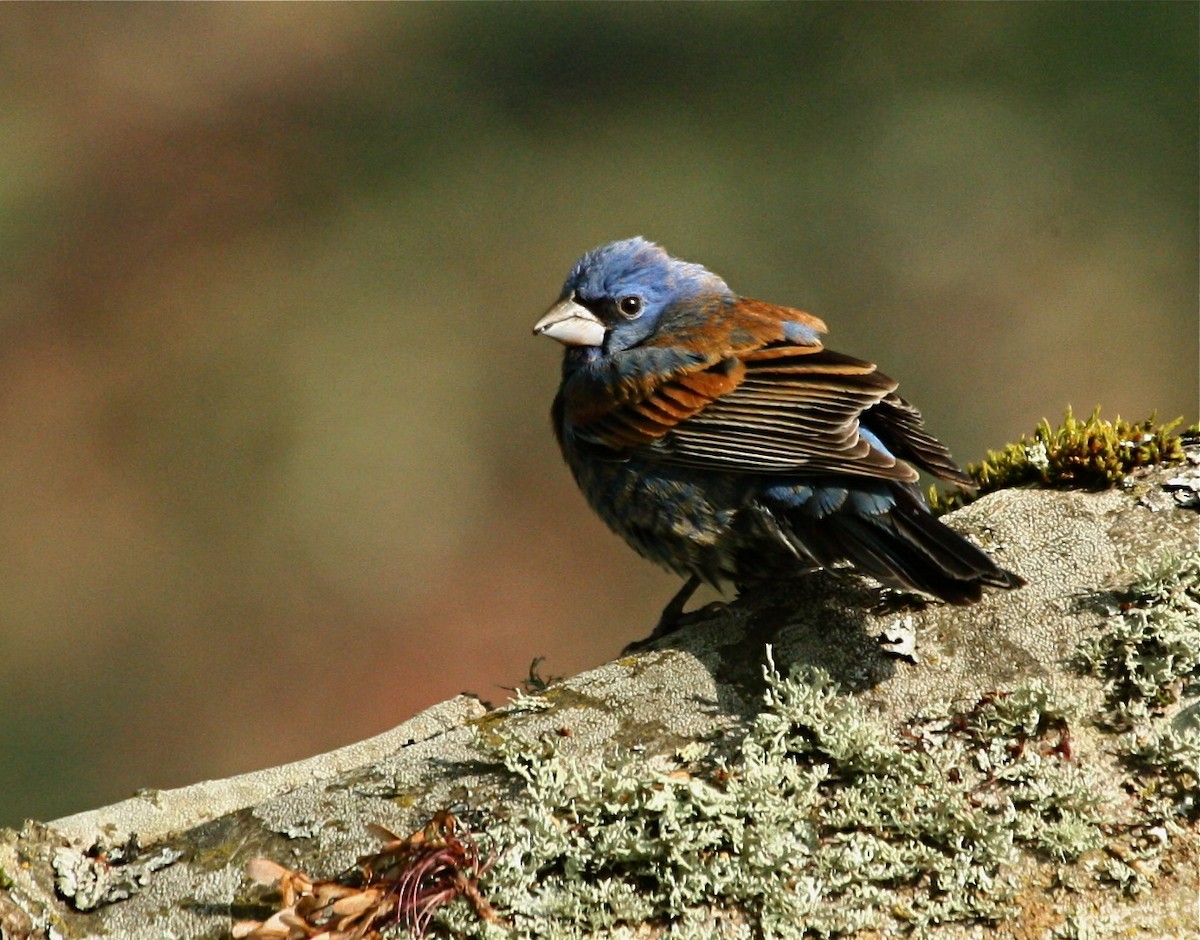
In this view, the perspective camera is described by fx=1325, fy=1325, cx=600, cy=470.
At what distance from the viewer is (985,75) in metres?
11.0

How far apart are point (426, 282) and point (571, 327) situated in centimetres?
615

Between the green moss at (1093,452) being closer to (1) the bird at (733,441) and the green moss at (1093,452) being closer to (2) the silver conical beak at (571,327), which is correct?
(1) the bird at (733,441)

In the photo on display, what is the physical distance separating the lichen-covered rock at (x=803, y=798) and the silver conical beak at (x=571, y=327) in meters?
2.00

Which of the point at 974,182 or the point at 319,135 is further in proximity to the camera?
the point at 319,135

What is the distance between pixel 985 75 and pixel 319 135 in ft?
19.0

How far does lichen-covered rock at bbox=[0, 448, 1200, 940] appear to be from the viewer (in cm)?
259

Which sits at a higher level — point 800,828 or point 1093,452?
point 1093,452

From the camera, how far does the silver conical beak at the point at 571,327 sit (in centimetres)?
504

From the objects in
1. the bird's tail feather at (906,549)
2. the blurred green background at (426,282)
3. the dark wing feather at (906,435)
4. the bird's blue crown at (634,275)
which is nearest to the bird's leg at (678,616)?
the bird's tail feather at (906,549)

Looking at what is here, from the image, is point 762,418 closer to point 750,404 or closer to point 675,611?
point 750,404

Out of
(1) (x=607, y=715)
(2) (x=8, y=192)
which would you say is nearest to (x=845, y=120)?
(2) (x=8, y=192)

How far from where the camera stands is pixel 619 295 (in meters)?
5.11

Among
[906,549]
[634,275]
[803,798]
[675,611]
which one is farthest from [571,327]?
[803,798]

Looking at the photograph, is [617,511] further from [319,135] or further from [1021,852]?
[319,135]
